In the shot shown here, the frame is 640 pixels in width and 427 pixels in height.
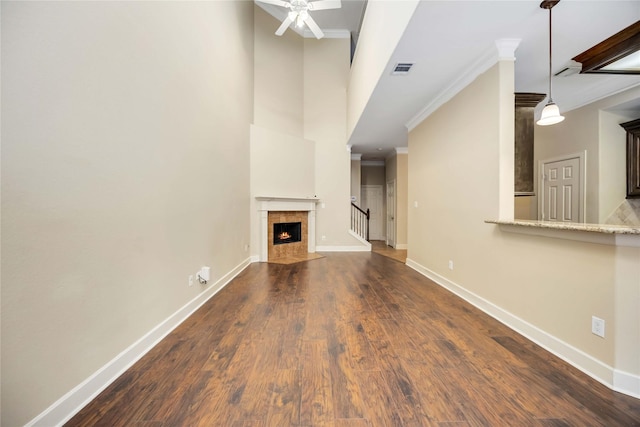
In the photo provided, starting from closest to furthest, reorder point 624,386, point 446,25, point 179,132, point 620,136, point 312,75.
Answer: point 624,386 → point 446,25 → point 179,132 → point 620,136 → point 312,75

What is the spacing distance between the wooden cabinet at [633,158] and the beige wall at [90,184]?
5.73 meters

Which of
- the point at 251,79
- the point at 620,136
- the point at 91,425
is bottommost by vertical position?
the point at 91,425

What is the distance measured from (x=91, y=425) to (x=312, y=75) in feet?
23.2

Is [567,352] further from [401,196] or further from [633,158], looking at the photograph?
[401,196]

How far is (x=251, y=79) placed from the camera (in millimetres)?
5199

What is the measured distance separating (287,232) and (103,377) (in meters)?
4.63

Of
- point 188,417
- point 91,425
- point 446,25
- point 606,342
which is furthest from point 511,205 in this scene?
point 91,425

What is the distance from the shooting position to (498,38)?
7.66 ft

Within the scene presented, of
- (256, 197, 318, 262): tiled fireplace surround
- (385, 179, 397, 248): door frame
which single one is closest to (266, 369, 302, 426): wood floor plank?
(256, 197, 318, 262): tiled fireplace surround

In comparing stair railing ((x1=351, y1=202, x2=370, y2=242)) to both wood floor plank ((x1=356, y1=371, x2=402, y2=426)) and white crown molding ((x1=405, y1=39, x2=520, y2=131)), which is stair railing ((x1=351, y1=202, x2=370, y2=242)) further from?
wood floor plank ((x1=356, y1=371, x2=402, y2=426))

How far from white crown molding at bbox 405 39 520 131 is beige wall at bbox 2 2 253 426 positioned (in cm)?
307

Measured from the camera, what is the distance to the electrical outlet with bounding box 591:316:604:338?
1619 mm

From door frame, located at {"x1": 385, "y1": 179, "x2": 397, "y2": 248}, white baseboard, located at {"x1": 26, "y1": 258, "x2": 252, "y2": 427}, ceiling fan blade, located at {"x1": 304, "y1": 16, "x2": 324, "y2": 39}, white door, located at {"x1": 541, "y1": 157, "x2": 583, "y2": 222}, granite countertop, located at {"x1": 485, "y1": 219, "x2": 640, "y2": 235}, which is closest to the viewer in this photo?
white baseboard, located at {"x1": 26, "y1": 258, "x2": 252, "y2": 427}

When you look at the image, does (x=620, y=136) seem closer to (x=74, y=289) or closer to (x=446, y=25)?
(x=446, y=25)
